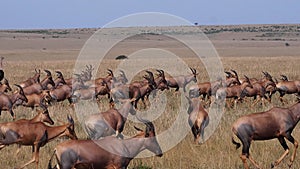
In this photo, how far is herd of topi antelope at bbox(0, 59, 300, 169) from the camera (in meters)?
8.88

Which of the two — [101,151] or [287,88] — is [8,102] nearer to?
[101,151]

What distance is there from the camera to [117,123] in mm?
12430

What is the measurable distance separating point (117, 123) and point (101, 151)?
358 cm

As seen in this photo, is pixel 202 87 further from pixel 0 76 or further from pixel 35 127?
pixel 35 127

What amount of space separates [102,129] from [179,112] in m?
5.74

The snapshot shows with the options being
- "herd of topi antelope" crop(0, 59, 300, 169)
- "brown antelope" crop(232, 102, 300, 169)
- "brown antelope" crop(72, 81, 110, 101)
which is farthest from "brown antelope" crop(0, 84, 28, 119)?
"brown antelope" crop(232, 102, 300, 169)

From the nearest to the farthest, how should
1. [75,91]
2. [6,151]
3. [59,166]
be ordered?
[59,166], [6,151], [75,91]

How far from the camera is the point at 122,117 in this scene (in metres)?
12.6

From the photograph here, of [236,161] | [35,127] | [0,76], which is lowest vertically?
[236,161]

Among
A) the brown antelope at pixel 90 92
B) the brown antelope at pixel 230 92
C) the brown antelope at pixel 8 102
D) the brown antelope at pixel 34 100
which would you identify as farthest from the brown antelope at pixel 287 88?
the brown antelope at pixel 8 102

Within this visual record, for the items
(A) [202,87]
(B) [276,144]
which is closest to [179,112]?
(A) [202,87]

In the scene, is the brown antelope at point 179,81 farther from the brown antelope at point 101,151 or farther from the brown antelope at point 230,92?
the brown antelope at point 101,151

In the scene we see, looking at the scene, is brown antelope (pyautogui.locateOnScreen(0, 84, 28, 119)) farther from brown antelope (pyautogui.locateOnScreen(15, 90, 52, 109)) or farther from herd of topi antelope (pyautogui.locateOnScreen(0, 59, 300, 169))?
brown antelope (pyautogui.locateOnScreen(15, 90, 52, 109))

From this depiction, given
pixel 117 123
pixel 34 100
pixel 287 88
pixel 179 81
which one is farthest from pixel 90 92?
pixel 117 123
